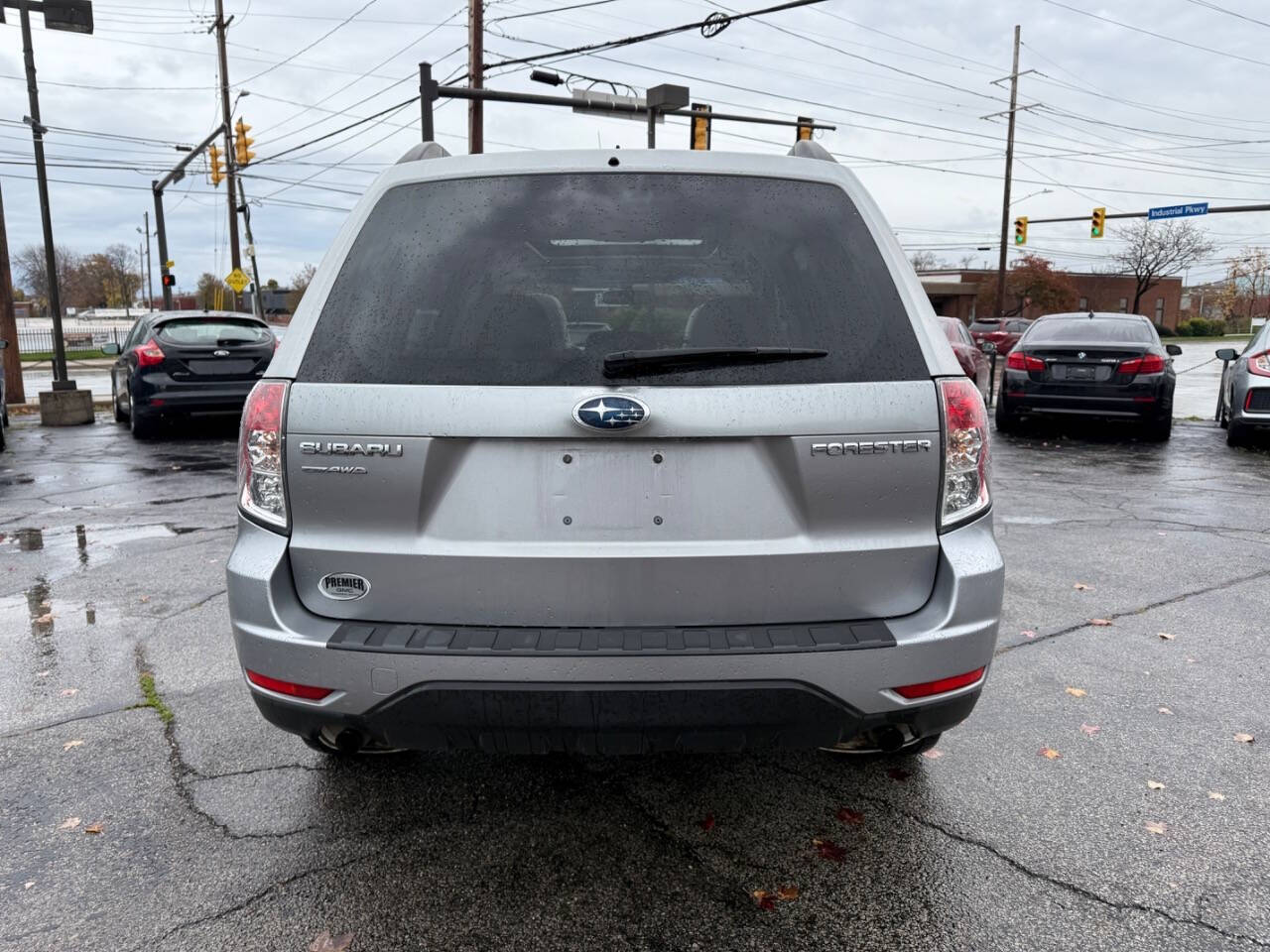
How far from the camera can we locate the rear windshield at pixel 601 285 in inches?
97.5

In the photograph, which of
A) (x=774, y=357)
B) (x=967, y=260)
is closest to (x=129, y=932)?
(x=774, y=357)

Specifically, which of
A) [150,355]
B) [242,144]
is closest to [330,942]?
[150,355]

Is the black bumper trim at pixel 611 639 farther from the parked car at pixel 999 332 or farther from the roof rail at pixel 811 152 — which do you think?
the parked car at pixel 999 332

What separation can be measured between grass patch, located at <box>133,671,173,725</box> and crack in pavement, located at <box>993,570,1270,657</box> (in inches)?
138

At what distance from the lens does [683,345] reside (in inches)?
97.0

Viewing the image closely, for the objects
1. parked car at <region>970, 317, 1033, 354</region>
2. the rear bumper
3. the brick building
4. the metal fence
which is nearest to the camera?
the rear bumper

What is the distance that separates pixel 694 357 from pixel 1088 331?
11850 mm

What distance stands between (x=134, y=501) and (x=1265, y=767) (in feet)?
27.2

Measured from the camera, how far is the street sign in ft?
114

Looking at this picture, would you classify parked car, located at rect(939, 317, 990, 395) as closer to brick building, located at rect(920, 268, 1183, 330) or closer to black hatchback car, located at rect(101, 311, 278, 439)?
black hatchback car, located at rect(101, 311, 278, 439)

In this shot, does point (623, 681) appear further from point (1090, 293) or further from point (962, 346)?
point (1090, 293)

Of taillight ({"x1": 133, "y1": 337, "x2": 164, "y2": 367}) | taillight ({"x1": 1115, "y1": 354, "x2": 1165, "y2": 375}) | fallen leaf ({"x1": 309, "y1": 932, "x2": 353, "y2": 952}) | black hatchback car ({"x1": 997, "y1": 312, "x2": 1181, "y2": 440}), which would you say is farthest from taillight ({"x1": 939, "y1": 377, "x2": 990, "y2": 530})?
taillight ({"x1": 133, "y1": 337, "x2": 164, "y2": 367})

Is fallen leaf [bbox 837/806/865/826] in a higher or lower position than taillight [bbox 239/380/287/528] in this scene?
lower

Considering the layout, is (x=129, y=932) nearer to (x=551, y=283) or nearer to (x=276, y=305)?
(x=551, y=283)
